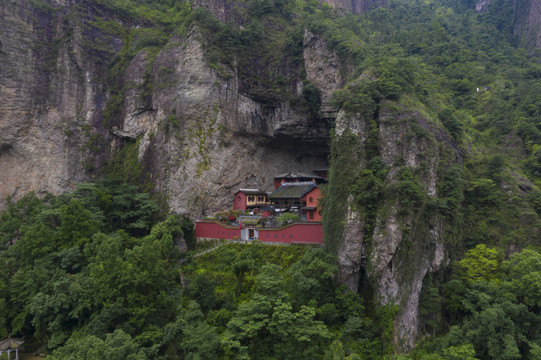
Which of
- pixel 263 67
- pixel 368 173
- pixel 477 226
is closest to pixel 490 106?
pixel 477 226

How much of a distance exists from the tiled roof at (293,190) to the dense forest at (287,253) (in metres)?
5.30

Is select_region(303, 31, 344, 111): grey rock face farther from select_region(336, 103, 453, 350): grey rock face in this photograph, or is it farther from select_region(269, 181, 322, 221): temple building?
select_region(336, 103, 453, 350): grey rock face

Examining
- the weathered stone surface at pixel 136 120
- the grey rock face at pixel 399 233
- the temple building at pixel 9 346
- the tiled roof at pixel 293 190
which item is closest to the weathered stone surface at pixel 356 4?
the weathered stone surface at pixel 136 120

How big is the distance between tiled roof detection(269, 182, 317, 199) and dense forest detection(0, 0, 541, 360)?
17.4 feet

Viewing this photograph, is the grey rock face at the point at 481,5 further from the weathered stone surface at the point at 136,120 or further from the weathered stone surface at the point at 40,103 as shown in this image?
the weathered stone surface at the point at 40,103

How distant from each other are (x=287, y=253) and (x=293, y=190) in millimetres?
7138

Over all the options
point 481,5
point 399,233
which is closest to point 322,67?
point 399,233

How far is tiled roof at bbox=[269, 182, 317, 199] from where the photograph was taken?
25.0 meters

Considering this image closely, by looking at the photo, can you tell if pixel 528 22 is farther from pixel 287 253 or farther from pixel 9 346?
pixel 9 346

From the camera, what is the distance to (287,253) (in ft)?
67.2

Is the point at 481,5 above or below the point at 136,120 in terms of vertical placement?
above

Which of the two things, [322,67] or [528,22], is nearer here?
[322,67]

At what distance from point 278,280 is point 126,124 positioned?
21.9m

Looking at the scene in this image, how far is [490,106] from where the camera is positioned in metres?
29.2
